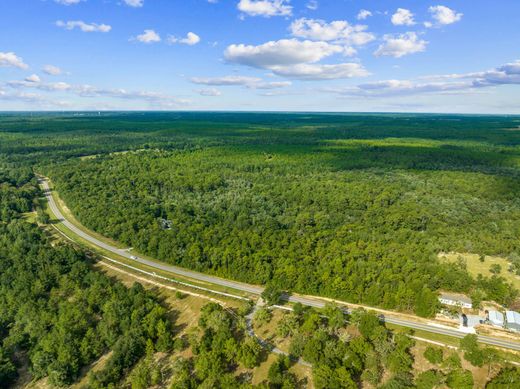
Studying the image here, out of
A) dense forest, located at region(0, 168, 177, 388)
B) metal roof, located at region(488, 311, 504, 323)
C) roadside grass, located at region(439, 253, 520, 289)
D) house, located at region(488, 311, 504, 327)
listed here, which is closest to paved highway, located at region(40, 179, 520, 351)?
house, located at region(488, 311, 504, 327)

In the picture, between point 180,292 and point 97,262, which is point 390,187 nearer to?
point 180,292

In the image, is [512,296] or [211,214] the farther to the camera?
[211,214]

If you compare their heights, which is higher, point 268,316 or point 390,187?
point 390,187

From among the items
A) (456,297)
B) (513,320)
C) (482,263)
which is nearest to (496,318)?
(513,320)

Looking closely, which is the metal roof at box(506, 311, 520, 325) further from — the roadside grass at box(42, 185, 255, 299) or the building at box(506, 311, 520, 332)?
the roadside grass at box(42, 185, 255, 299)

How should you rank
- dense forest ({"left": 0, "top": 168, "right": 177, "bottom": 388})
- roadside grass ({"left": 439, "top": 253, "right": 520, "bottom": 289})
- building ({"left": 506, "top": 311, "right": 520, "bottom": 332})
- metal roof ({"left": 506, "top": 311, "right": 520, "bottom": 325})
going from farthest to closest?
roadside grass ({"left": 439, "top": 253, "right": 520, "bottom": 289})
metal roof ({"left": 506, "top": 311, "right": 520, "bottom": 325})
building ({"left": 506, "top": 311, "right": 520, "bottom": 332})
dense forest ({"left": 0, "top": 168, "right": 177, "bottom": 388})

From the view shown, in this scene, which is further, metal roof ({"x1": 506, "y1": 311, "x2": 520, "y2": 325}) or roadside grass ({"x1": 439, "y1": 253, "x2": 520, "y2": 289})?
roadside grass ({"x1": 439, "y1": 253, "x2": 520, "y2": 289})

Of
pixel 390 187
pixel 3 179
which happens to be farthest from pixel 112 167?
pixel 390 187
